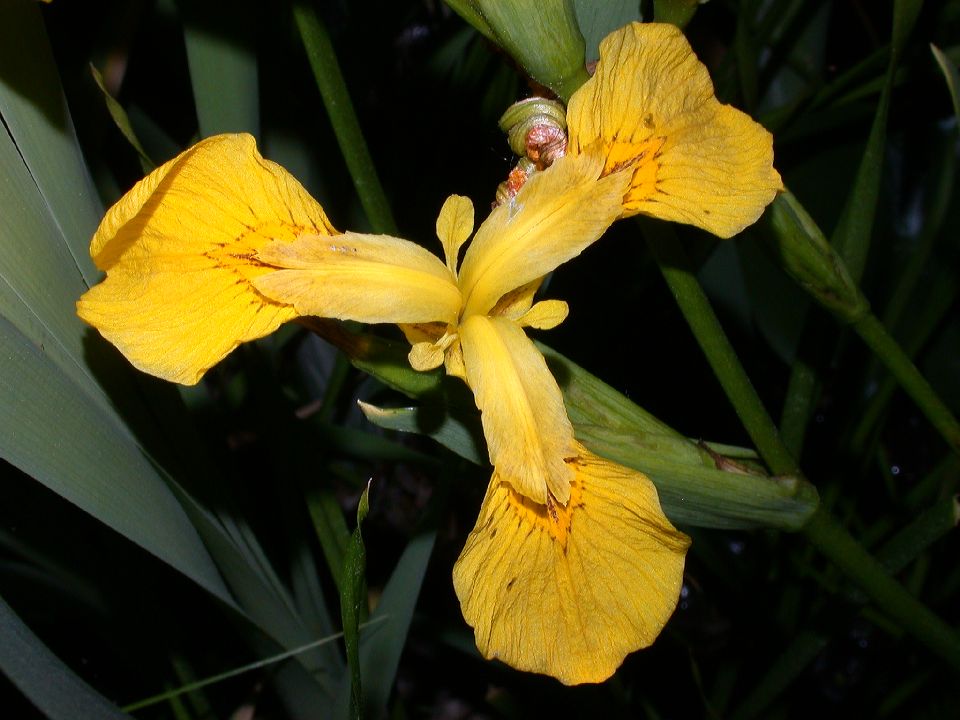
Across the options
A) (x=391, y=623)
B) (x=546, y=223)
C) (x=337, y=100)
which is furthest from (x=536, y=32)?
(x=391, y=623)

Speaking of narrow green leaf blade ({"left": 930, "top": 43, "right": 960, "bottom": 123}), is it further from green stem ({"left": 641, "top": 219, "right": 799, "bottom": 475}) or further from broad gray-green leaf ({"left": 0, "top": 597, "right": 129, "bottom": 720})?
broad gray-green leaf ({"left": 0, "top": 597, "right": 129, "bottom": 720})

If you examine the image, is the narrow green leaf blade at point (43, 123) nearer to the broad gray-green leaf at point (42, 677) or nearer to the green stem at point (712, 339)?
the broad gray-green leaf at point (42, 677)

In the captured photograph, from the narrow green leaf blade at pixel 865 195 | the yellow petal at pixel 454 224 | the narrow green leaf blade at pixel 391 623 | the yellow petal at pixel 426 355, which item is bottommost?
the narrow green leaf blade at pixel 391 623

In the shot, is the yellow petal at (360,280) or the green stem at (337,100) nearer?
the yellow petal at (360,280)

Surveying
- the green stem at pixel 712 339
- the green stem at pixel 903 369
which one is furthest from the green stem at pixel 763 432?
the green stem at pixel 903 369

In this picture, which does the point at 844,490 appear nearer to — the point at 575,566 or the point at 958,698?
the point at 958,698

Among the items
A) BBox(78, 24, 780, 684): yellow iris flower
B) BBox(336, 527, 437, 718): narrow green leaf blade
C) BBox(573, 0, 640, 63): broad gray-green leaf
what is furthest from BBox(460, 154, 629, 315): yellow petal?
BBox(336, 527, 437, 718): narrow green leaf blade

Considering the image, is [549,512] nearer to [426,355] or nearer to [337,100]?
[426,355]
